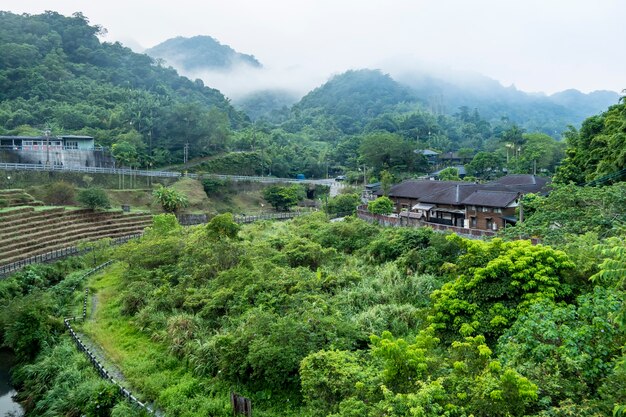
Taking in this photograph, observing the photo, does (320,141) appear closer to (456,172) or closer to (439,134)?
(439,134)

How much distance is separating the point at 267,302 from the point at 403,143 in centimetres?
5307

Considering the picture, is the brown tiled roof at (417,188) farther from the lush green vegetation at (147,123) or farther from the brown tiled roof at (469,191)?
the lush green vegetation at (147,123)

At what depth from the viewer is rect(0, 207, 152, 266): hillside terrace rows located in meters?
35.0

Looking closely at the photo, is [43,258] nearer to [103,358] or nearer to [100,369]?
[103,358]

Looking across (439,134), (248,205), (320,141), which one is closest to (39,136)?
(248,205)

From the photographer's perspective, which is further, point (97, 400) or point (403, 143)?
point (403, 143)

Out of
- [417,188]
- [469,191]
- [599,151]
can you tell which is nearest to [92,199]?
[417,188]

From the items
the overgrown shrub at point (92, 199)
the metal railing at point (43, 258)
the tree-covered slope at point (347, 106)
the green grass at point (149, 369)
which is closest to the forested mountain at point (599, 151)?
the green grass at point (149, 369)

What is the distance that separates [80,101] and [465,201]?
75.8m

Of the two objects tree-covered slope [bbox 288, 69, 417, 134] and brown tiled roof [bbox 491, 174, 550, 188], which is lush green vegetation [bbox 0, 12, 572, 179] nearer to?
brown tiled roof [bbox 491, 174, 550, 188]

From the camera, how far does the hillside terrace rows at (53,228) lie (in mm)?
34969

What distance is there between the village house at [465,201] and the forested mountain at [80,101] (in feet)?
129

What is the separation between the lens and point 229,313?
72.5 ft

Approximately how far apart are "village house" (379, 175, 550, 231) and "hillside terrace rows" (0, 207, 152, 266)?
27.9m
